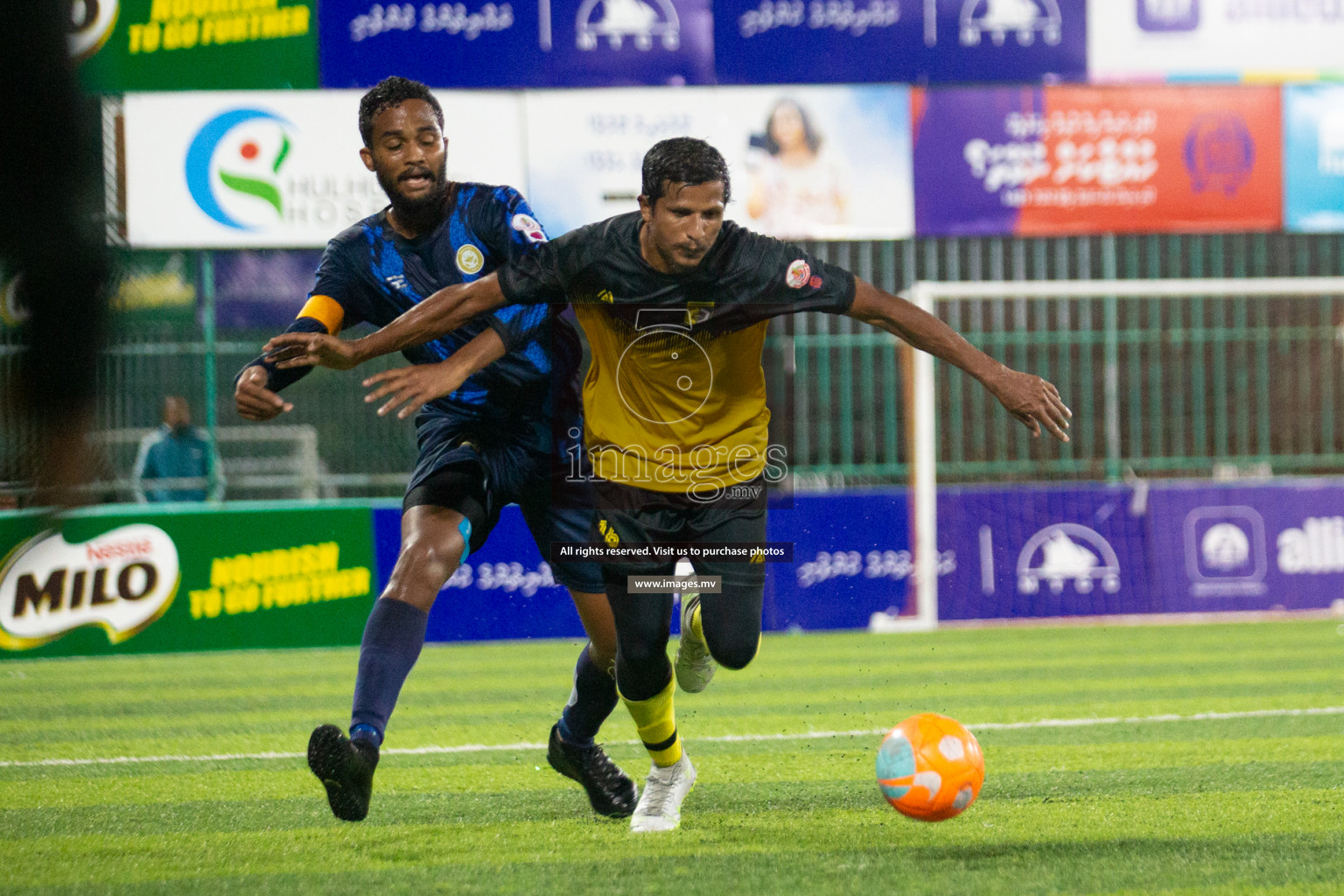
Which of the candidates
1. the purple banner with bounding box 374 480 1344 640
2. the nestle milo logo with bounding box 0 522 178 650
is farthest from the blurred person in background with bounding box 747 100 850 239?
the nestle milo logo with bounding box 0 522 178 650

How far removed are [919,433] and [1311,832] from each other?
824 centimetres

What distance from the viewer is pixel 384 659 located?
4.16m

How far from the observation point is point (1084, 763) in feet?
18.0

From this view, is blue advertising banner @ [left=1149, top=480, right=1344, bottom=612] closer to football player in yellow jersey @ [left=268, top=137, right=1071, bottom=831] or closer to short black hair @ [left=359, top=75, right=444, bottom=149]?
football player in yellow jersey @ [left=268, top=137, right=1071, bottom=831]

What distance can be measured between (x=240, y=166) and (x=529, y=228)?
885 centimetres

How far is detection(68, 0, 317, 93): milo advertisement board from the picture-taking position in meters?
12.9

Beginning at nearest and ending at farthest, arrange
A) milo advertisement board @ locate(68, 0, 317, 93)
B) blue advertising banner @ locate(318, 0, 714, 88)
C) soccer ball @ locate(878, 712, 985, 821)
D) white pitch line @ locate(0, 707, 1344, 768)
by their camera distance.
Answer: soccer ball @ locate(878, 712, 985, 821), white pitch line @ locate(0, 707, 1344, 768), milo advertisement board @ locate(68, 0, 317, 93), blue advertising banner @ locate(318, 0, 714, 88)

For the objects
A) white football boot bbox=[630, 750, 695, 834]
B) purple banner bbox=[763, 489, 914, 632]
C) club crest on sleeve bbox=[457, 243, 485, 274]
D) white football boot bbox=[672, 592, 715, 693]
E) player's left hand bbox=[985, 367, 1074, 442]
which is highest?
club crest on sleeve bbox=[457, 243, 485, 274]

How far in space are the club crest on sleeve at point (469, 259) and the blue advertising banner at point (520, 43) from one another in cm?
899

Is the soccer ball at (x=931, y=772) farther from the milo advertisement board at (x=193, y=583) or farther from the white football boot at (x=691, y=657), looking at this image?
the milo advertisement board at (x=193, y=583)

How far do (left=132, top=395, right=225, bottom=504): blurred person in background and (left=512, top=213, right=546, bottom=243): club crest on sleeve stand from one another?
7.81m

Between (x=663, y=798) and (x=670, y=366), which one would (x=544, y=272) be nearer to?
(x=670, y=366)

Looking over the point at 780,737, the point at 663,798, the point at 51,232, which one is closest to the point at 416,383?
the point at 663,798

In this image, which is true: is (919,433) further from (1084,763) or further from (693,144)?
(693,144)
